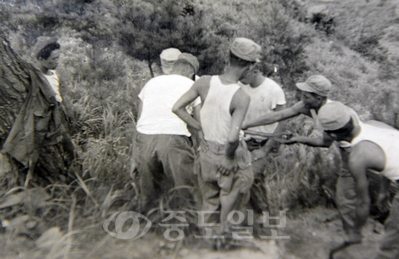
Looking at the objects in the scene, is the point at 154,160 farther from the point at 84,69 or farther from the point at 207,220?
the point at 84,69

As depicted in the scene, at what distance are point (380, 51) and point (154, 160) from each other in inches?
239

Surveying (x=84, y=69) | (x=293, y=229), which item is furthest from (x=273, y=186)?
(x=84, y=69)

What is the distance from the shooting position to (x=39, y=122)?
10.4 ft

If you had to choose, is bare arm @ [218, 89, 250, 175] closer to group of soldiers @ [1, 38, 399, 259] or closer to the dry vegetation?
group of soldiers @ [1, 38, 399, 259]

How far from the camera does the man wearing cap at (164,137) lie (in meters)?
2.93

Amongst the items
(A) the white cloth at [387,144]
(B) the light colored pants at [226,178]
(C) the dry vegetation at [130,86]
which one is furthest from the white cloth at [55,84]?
(A) the white cloth at [387,144]

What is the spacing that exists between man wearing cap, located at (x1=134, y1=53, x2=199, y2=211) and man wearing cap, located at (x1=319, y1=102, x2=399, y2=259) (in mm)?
1182

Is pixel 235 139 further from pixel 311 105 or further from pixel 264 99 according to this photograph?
pixel 264 99

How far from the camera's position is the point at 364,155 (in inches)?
91.9

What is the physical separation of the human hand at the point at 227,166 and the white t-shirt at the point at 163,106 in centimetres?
58

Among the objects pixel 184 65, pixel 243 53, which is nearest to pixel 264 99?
pixel 184 65

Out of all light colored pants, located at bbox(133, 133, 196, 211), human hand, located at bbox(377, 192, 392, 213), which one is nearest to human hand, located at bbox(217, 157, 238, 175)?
light colored pants, located at bbox(133, 133, 196, 211)

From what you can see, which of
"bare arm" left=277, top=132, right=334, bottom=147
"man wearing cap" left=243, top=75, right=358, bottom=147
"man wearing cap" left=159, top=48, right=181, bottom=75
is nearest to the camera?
"man wearing cap" left=243, top=75, right=358, bottom=147

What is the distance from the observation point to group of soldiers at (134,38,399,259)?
2363 mm
